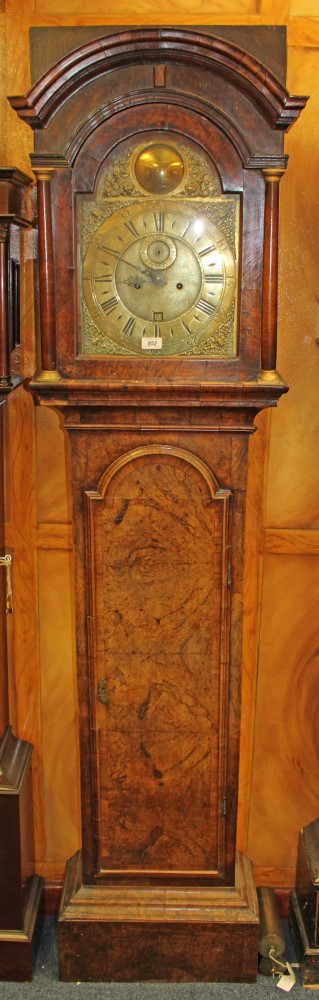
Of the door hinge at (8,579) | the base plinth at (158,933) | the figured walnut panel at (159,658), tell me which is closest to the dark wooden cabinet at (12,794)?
the door hinge at (8,579)

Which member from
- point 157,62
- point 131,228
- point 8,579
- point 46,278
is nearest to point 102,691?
point 8,579

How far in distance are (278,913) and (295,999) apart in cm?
28

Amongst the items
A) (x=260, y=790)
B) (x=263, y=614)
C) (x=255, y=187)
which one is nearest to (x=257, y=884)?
(x=260, y=790)

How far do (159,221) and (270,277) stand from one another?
30 cm

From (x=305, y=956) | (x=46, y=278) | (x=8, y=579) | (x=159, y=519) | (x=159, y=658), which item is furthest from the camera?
(x=305, y=956)

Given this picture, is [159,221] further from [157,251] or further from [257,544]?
[257,544]

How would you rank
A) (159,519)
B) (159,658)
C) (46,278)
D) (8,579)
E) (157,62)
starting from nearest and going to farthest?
(157,62)
(46,278)
(159,519)
(159,658)
(8,579)

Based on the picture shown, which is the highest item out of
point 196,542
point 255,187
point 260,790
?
point 255,187

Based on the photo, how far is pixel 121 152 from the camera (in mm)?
2289

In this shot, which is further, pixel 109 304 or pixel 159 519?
pixel 159 519

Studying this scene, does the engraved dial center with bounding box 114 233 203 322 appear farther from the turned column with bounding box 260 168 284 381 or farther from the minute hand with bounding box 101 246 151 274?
the turned column with bounding box 260 168 284 381

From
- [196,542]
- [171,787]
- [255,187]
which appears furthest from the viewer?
[171,787]

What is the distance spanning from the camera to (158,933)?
2.75m

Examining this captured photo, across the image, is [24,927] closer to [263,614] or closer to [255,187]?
[263,614]
